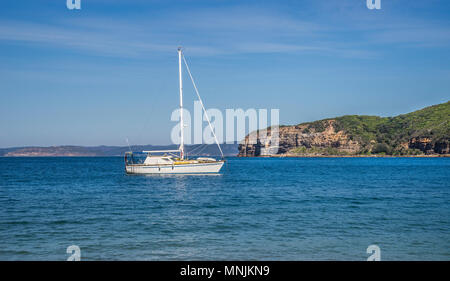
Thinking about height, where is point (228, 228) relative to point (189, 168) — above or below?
below

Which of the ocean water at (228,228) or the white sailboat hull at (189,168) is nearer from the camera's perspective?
the ocean water at (228,228)

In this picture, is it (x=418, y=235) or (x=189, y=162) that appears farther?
(x=189, y=162)

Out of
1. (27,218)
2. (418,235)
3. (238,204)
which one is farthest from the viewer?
(238,204)

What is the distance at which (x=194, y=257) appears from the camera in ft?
44.1

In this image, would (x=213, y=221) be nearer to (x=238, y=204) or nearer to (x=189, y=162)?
(x=238, y=204)

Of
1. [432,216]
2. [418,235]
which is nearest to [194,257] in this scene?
[418,235]

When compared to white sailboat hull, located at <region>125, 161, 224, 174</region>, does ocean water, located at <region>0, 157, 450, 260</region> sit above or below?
below

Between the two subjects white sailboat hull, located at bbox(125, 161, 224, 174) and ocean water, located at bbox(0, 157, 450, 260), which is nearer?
ocean water, located at bbox(0, 157, 450, 260)

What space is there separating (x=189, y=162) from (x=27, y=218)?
113ft

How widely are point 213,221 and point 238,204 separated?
7276 mm

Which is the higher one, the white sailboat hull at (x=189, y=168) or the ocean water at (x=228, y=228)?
the white sailboat hull at (x=189, y=168)

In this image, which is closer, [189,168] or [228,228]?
[228,228]
